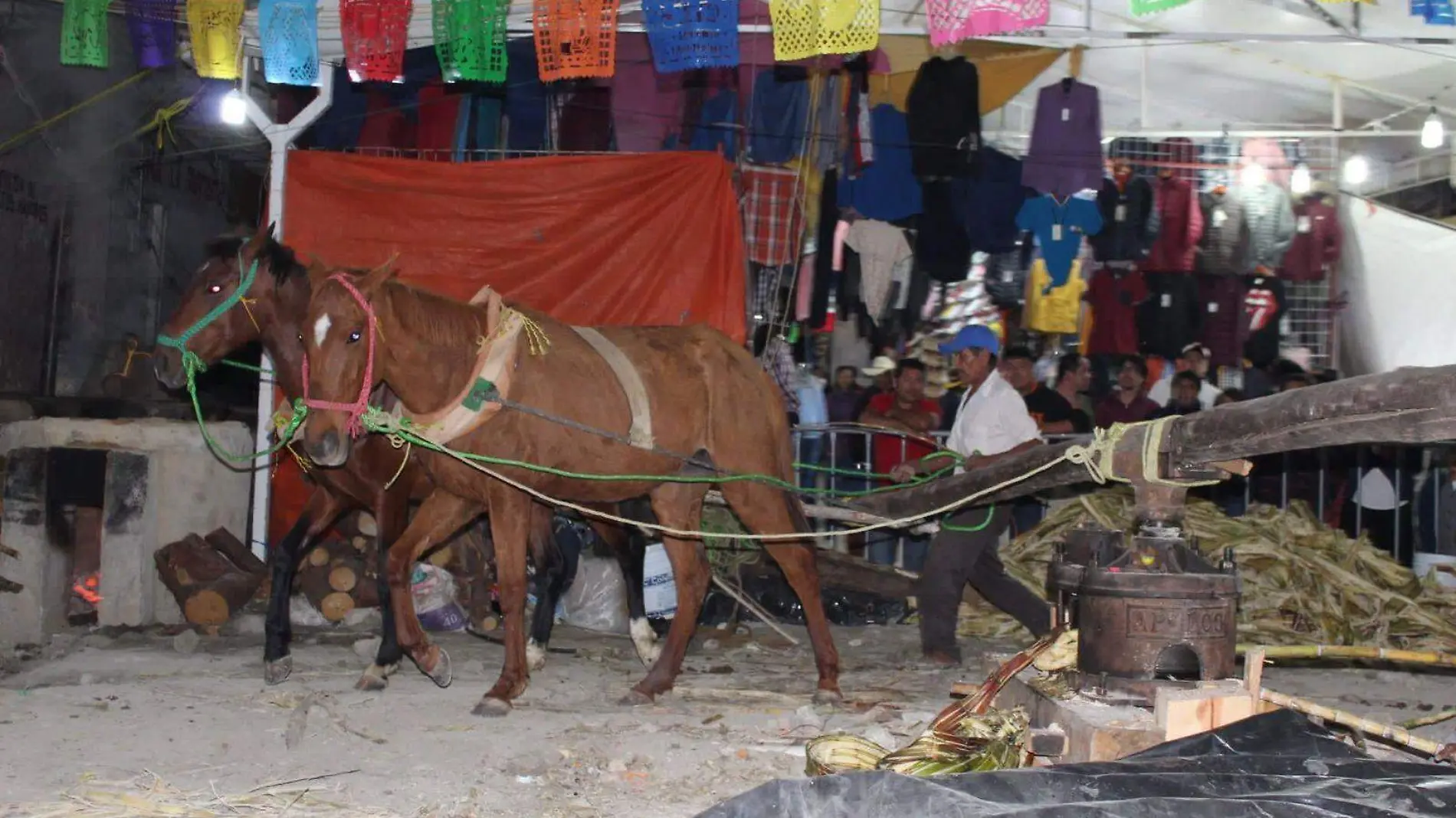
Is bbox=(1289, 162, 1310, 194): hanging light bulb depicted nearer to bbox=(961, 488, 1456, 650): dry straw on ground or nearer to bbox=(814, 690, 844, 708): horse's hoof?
bbox=(961, 488, 1456, 650): dry straw on ground

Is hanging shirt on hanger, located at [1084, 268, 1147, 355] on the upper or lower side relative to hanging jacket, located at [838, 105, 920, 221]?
lower

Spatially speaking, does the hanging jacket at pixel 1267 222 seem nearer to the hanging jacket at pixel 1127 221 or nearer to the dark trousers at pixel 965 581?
the hanging jacket at pixel 1127 221

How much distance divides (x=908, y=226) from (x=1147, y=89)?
249 centimetres

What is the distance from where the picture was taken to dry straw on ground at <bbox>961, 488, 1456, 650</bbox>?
803 centimetres

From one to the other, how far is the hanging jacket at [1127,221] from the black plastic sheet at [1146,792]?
872 centimetres

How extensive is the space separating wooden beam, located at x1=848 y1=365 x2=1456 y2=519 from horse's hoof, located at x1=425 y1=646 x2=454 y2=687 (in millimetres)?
3505

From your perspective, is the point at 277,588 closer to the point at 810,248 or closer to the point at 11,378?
the point at 810,248

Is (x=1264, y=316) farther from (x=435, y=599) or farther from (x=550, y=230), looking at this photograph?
(x=435, y=599)

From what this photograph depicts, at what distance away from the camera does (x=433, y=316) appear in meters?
5.81

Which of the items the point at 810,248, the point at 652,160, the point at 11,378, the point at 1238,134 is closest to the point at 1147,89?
the point at 1238,134

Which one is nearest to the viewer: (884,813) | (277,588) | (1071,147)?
(884,813)

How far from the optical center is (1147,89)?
36.4 ft

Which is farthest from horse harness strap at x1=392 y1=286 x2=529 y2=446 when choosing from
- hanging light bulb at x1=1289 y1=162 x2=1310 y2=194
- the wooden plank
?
hanging light bulb at x1=1289 y1=162 x2=1310 y2=194

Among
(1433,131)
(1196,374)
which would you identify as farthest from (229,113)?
(1433,131)
